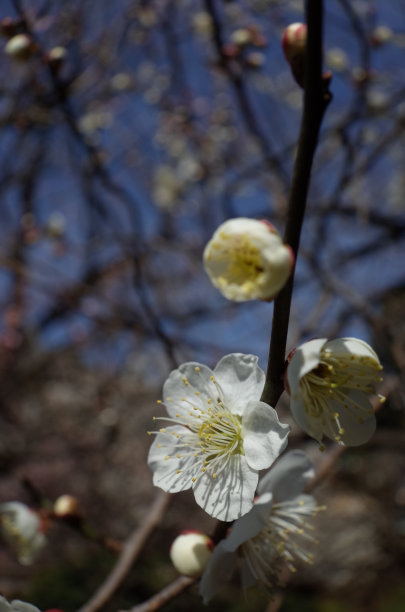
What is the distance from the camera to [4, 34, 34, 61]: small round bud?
1.77m

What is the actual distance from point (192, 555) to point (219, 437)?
20 centimetres

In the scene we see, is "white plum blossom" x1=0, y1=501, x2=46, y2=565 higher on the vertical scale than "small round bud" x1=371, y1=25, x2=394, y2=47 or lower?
lower

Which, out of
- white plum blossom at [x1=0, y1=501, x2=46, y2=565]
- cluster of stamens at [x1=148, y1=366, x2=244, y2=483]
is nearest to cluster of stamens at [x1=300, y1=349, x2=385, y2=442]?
cluster of stamens at [x1=148, y1=366, x2=244, y2=483]

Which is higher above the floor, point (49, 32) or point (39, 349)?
point (49, 32)

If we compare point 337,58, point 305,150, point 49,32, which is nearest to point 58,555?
point 49,32

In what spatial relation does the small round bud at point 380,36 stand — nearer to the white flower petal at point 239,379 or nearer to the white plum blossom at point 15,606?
the white flower petal at point 239,379

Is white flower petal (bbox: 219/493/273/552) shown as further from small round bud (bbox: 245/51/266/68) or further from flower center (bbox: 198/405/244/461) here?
small round bud (bbox: 245/51/266/68)

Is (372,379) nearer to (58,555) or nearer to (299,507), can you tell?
(299,507)

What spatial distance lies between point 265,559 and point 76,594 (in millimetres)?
4407

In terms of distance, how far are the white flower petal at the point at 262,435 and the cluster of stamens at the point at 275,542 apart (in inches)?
11.1

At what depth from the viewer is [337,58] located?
312cm

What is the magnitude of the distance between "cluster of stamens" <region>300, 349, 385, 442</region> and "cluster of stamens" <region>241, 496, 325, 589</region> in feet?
0.87

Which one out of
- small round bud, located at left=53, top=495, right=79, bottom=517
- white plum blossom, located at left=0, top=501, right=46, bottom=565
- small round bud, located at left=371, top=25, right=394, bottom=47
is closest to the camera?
small round bud, located at left=53, top=495, right=79, bottom=517

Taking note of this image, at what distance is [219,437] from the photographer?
0.82 meters
